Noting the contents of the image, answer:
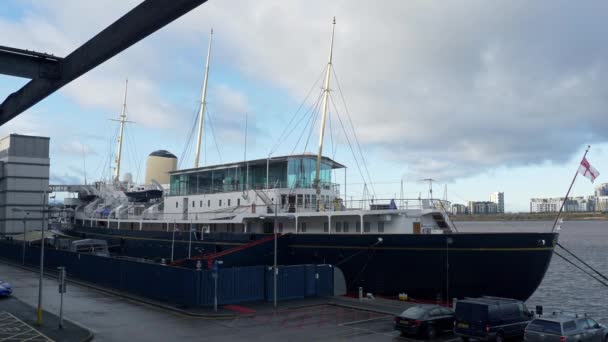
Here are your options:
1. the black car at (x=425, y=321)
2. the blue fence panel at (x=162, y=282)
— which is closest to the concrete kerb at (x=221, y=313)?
the blue fence panel at (x=162, y=282)

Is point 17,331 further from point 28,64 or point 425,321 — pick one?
point 425,321

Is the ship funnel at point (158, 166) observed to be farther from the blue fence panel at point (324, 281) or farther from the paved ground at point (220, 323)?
the blue fence panel at point (324, 281)

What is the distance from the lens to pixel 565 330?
15.5 m

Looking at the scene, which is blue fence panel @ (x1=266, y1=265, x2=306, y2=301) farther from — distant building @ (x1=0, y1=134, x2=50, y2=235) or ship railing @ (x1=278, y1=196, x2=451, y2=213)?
distant building @ (x1=0, y1=134, x2=50, y2=235)

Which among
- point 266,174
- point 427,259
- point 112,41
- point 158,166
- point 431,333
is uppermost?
point 158,166

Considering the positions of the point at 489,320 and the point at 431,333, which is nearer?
the point at 489,320

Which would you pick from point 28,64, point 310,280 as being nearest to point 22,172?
point 310,280

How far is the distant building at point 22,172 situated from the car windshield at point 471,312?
139ft

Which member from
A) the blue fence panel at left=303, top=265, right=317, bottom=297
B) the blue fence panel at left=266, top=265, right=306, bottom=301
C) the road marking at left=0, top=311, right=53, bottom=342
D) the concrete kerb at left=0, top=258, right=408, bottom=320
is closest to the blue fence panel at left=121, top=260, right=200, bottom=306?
the concrete kerb at left=0, top=258, right=408, bottom=320

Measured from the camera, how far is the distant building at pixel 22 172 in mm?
48281

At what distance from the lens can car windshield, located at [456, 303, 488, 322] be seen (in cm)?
1733

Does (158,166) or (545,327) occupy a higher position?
(158,166)

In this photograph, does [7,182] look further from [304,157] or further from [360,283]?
[360,283]

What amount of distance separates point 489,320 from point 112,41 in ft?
47.5
